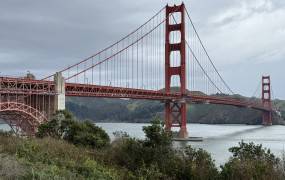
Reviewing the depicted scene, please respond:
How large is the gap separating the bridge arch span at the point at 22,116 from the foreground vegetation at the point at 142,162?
67.8 ft

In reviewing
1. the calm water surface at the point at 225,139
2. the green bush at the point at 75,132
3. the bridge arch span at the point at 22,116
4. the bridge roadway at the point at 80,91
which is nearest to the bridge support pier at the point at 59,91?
the bridge roadway at the point at 80,91

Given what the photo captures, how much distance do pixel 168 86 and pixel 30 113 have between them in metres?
35.4

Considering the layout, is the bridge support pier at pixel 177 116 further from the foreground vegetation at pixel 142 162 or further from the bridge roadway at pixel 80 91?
the foreground vegetation at pixel 142 162

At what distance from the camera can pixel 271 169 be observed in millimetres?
17328

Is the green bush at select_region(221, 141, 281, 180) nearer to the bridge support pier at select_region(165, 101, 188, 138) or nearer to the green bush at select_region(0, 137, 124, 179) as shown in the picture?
the green bush at select_region(0, 137, 124, 179)

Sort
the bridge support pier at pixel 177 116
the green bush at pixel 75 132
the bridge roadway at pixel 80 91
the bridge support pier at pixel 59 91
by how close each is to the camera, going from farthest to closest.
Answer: the bridge support pier at pixel 177 116, the bridge support pier at pixel 59 91, the bridge roadway at pixel 80 91, the green bush at pixel 75 132

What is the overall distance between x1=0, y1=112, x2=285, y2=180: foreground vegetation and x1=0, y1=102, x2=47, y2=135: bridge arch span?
20.7 metres

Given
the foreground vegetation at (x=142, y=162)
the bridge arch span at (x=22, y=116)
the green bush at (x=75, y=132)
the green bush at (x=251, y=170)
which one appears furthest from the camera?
the bridge arch span at (x=22, y=116)

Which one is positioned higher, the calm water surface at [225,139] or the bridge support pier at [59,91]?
the bridge support pier at [59,91]

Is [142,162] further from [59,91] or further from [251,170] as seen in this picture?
[59,91]

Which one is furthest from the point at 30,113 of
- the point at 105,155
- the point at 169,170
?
the point at 169,170

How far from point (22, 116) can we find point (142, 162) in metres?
27.3

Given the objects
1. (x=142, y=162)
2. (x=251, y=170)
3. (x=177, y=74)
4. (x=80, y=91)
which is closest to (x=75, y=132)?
(x=142, y=162)

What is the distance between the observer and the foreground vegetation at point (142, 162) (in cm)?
1600
